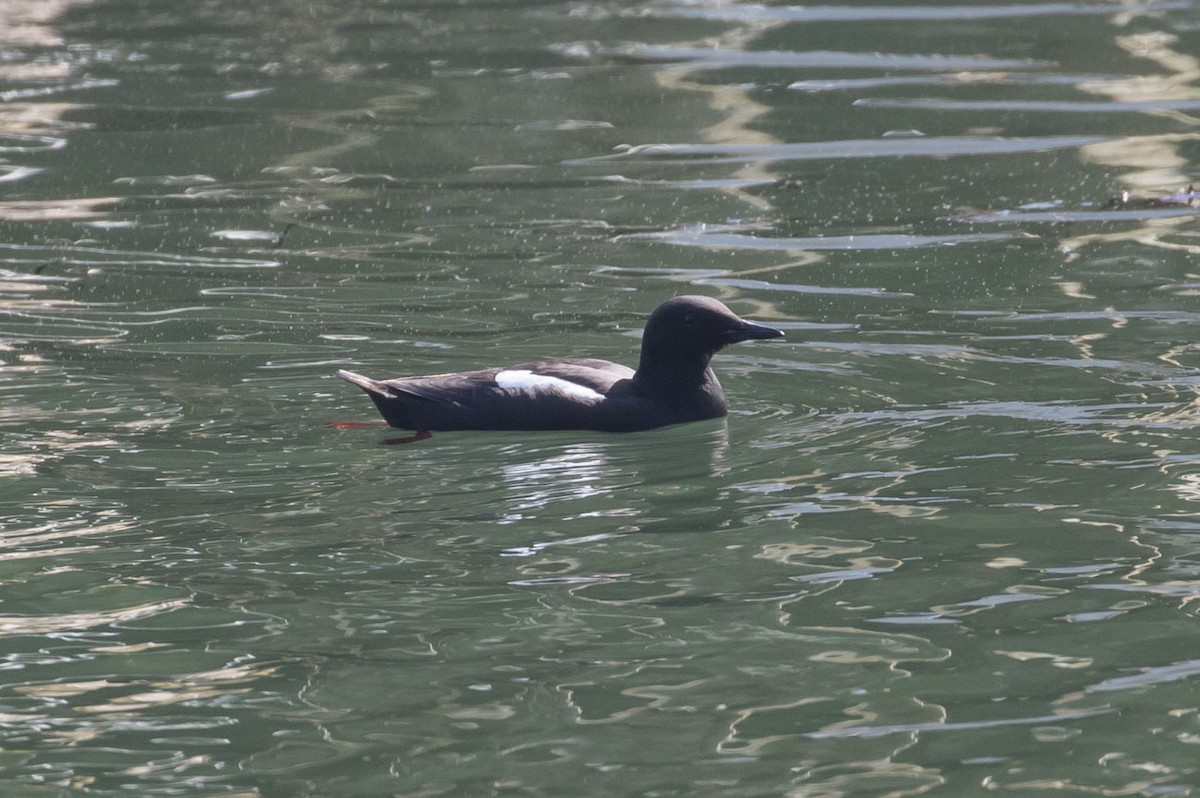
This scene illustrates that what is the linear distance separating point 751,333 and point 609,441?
88 centimetres

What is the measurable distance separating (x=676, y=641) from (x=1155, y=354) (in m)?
4.49

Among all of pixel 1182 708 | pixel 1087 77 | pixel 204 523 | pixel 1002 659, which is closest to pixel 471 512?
pixel 204 523

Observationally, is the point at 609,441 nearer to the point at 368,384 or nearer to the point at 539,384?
the point at 539,384

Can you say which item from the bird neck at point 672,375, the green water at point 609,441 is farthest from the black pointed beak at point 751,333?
the green water at point 609,441

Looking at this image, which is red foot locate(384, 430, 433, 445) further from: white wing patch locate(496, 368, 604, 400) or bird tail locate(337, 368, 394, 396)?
white wing patch locate(496, 368, 604, 400)

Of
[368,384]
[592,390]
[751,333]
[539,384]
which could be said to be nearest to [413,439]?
[368,384]

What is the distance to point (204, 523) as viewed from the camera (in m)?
7.32

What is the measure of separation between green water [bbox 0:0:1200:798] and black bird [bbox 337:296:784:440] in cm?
12

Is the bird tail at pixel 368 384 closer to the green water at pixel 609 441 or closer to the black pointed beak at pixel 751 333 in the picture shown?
the green water at pixel 609 441

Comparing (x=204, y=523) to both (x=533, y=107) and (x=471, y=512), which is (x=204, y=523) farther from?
(x=533, y=107)

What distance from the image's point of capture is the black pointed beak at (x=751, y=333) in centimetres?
893

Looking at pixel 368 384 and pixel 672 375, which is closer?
pixel 368 384

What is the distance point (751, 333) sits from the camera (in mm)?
8992

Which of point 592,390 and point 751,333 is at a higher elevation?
point 751,333
